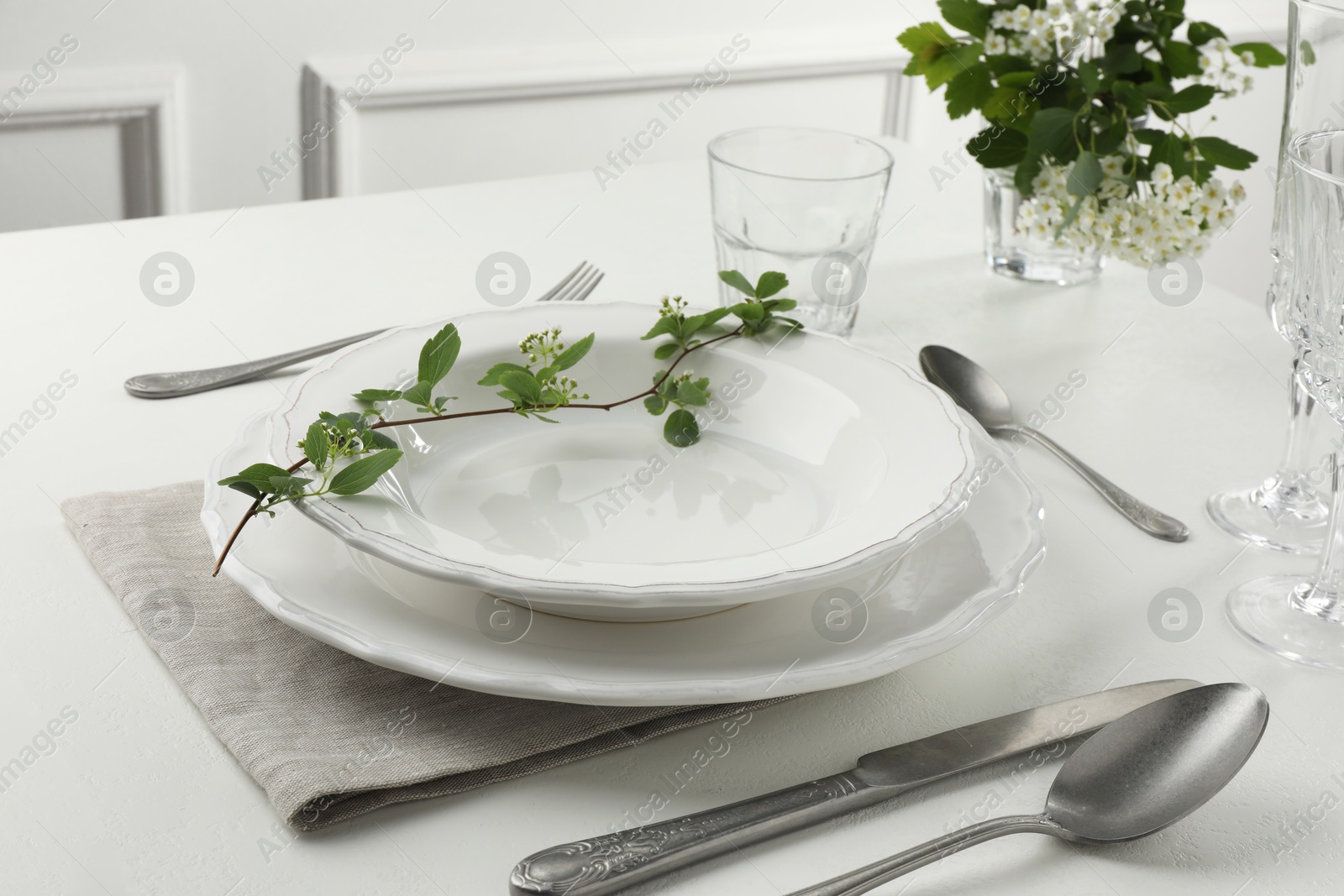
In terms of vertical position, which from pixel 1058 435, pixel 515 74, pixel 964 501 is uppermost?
pixel 964 501

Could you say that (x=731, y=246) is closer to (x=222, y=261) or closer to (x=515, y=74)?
(x=222, y=261)

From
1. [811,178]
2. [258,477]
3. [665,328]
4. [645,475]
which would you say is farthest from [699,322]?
[258,477]

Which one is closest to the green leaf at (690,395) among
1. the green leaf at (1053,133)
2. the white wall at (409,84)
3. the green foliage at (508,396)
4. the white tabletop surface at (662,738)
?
the green foliage at (508,396)

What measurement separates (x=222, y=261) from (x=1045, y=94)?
0.74 m

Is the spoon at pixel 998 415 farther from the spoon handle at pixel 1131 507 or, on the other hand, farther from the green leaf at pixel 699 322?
the green leaf at pixel 699 322

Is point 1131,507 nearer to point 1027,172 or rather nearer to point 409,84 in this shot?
point 1027,172

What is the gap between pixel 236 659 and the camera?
0.56 metres

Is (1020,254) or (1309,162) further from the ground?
(1309,162)

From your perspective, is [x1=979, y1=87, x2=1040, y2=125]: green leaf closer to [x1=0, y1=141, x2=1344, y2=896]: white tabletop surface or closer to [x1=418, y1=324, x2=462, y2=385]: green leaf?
[x1=0, y1=141, x2=1344, y2=896]: white tabletop surface

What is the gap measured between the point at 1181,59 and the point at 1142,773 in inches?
28.6

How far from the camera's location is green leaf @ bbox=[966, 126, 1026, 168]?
3.39ft

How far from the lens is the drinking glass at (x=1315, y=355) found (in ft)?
1.86

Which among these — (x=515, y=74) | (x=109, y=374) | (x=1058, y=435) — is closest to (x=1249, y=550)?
(x=1058, y=435)

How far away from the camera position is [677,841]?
46 centimetres
